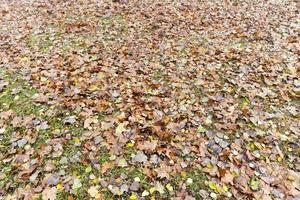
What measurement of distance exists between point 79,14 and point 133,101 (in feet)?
18.1

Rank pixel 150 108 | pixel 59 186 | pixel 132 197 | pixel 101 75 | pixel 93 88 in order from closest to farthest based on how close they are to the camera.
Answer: pixel 132 197 → pixel 59 186 → pixel 150 108 → pixel 93 88 → pixel 101 75

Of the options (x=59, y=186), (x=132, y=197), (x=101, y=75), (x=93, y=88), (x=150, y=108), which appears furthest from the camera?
(x=101, y=75)

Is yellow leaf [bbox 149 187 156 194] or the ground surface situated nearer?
yellow leaf [bbox 149 187 156 194]

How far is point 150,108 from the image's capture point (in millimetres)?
5496

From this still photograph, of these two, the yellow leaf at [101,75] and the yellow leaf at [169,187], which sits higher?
the yellow leaf at [169,187]

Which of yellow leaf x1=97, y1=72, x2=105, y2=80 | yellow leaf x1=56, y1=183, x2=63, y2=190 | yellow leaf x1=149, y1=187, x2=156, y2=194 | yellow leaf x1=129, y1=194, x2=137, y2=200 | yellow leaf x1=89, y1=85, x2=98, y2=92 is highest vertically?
yellow leaf x1=149, y1=187, x2=156, y2=194

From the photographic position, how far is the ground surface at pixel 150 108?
13.9 ft

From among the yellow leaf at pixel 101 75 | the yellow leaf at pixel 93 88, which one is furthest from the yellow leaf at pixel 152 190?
the yellow leaf at pixel 101 75

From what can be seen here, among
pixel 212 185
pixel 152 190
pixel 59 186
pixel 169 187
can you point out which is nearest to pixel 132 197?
pixel 152 190

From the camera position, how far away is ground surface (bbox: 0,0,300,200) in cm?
423

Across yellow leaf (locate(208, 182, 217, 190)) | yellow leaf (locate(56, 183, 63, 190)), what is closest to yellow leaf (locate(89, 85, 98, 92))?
yellow leaf (locate(56, 183, 63, 190))

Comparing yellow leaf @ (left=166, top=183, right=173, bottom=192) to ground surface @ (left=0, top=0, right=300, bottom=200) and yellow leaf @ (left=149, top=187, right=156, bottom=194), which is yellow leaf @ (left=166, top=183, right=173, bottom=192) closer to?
ground surface @ (left=0, top=0, right=300, bottom=200)

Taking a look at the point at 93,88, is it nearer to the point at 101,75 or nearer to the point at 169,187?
the point at 101,75

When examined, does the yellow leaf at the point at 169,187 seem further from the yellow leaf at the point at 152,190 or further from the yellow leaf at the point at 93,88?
the yellow leaf at the point at 93,88
